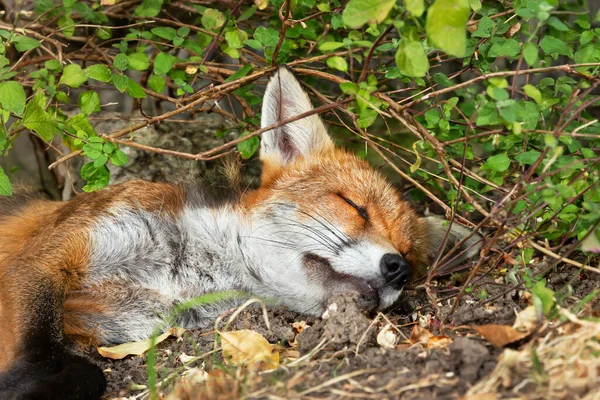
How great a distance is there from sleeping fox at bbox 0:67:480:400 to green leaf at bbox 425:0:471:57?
155 cm

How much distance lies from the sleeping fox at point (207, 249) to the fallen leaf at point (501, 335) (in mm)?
992

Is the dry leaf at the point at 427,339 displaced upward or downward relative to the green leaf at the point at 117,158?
downward

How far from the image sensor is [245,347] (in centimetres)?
414

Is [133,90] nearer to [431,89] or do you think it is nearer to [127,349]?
[127,349]

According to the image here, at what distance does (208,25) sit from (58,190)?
3135mm

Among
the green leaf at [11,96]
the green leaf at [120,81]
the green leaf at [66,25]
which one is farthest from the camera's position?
the green leaf at [66,25]

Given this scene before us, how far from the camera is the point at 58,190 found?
7.18 meters

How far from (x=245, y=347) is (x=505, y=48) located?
255 cm

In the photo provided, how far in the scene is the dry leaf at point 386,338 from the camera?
4.02m

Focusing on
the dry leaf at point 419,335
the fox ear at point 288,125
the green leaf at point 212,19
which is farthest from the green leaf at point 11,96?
the dry leaf at point 419,335

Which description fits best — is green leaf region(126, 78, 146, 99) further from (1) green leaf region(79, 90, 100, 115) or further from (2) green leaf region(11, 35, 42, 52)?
(2) green leaf region(11, 35, 42, 52)

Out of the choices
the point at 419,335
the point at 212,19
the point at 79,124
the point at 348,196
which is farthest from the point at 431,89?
the point at 79,124

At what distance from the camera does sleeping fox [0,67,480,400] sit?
172 inches

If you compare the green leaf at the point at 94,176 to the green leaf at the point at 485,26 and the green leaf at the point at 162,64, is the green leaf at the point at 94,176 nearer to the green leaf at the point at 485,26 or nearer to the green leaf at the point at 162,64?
the green leaf at the point at 162,64
